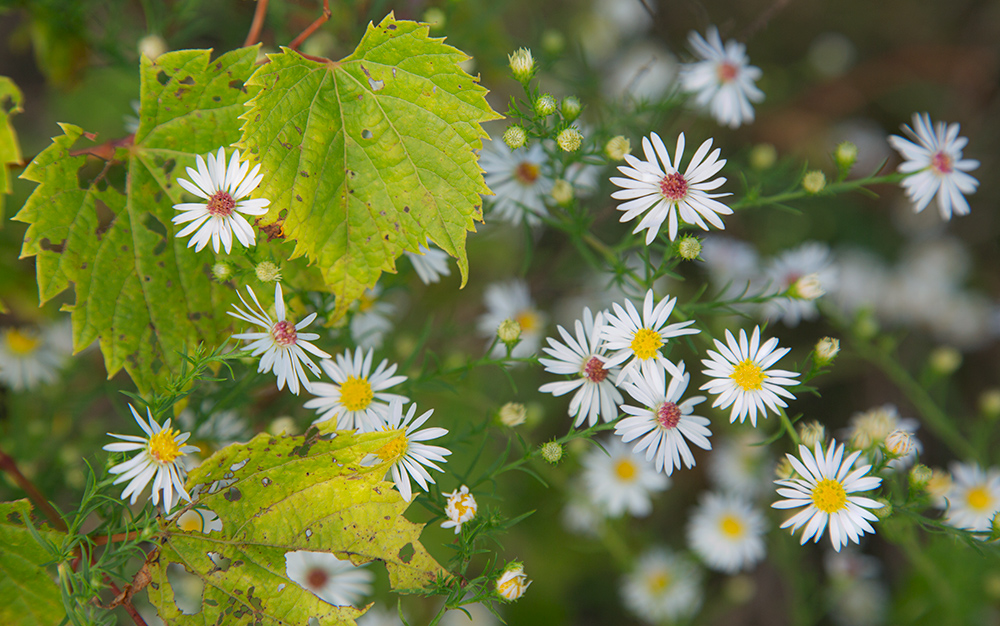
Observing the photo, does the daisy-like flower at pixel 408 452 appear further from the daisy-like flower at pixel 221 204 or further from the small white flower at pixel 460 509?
the daisy-like flower at pixel 221 204

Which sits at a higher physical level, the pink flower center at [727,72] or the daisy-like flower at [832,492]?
the pink flower center at [727,72]

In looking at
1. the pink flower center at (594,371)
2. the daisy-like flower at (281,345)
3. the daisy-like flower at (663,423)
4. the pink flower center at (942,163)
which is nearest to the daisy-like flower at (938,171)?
the pink flower center at (942,163)

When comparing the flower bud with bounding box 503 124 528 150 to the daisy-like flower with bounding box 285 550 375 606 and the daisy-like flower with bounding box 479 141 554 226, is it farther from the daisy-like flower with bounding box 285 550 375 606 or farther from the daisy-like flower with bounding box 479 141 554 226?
the daisy-like flower with bounding box 285 550 375 606

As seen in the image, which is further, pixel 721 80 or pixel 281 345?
pixel 721 80

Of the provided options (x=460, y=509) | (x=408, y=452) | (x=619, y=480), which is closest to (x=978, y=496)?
(x=619, y=480)

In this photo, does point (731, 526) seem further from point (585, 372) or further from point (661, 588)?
point (585, 372)

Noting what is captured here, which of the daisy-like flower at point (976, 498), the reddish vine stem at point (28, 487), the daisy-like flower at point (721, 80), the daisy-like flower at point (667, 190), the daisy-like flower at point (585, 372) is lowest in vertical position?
the reddish vine stem at point (28, 487)
